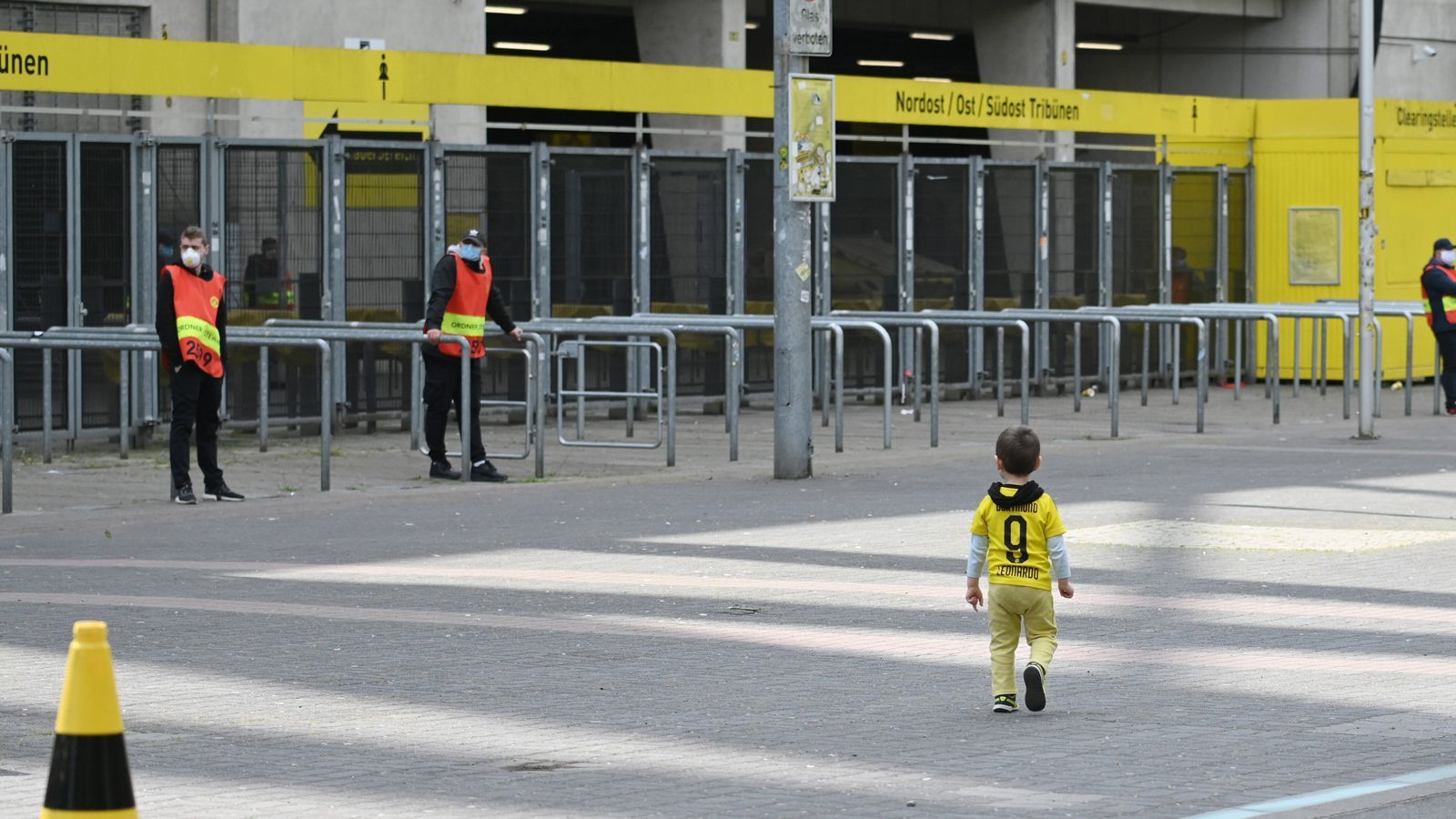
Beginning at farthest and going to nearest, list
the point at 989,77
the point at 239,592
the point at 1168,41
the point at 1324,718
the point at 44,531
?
the point at 1168,41
the point at 989,77
the point at 44,531
the point at 239,592
the point at 1324,718

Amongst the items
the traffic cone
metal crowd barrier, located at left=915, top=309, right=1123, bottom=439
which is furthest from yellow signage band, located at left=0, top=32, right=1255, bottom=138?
the traffic cone

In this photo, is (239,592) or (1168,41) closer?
(239,592)

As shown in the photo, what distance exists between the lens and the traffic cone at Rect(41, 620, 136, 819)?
4469 mm

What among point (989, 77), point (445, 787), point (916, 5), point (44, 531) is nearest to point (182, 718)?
point (445, 787)

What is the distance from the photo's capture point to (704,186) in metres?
23.2

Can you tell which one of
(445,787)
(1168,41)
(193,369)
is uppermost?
(1168,41)

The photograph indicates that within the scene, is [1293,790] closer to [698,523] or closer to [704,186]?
[698,523]

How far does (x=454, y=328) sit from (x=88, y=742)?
39.9 feet

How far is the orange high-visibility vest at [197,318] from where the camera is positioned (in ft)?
47.9

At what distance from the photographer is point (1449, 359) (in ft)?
73.1

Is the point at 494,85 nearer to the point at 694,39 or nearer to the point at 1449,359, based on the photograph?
the point at 694,39

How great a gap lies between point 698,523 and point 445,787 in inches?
281

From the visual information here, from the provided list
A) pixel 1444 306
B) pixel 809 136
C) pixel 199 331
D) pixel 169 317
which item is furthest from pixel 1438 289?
pixel 169 317

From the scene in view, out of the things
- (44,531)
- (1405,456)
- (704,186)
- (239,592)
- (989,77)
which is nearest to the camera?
(239,592)
